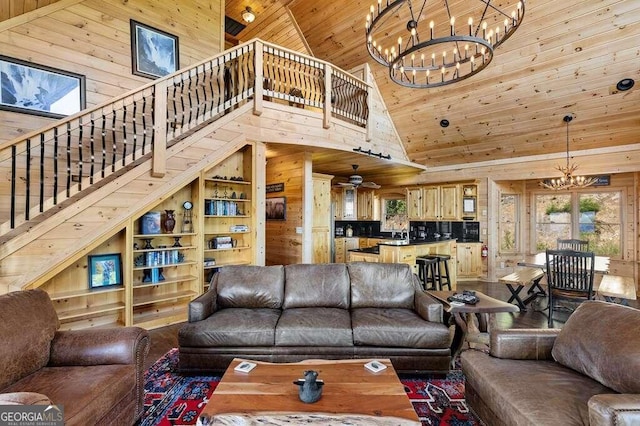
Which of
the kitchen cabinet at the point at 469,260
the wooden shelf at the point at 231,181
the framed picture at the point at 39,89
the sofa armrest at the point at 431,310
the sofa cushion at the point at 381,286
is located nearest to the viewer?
the sofa armrest at the point at 431,310

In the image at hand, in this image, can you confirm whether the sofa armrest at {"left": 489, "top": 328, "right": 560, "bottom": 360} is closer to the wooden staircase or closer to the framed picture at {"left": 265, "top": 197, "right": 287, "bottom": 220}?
the wooden staircase

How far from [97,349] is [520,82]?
21.0 ft

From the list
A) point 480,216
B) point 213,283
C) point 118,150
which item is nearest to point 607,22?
point 480,216

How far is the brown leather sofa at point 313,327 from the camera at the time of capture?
2.57 meters

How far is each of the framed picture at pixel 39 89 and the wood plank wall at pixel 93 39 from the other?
0.08 meters

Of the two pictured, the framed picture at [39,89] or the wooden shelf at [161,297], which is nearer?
the framed picture at [39,89]

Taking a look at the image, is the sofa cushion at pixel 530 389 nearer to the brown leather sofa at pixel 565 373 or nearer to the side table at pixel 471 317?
the brown leather sofa at pixel 565 373

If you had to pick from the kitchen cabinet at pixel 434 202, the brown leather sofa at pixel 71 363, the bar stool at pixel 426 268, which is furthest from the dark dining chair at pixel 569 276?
the brown leather sofa at pixel 71 363

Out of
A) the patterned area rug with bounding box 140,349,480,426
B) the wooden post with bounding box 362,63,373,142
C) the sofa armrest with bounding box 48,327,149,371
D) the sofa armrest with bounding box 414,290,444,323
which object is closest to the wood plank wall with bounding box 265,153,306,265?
the wooden post with bounding box 362,63,373,142

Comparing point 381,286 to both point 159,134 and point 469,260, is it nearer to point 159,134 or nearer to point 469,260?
point 159,134

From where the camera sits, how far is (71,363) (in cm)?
194

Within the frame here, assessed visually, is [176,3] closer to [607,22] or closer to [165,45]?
[165,45]

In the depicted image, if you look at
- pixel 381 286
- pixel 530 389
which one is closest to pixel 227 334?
pixel 381 286

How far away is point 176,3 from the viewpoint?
16.2 ft
